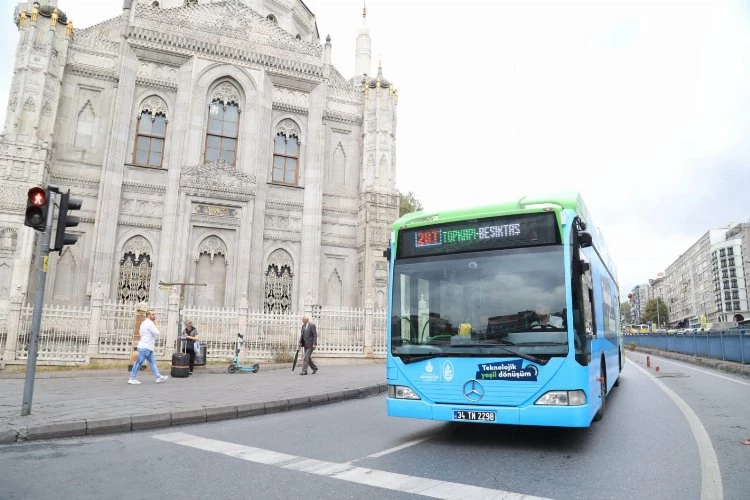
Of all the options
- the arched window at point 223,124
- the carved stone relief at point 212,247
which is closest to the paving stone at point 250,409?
the carved stone relief at point 212,247

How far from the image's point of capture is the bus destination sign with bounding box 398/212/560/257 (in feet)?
18.5

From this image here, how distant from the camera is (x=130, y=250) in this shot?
19922mm

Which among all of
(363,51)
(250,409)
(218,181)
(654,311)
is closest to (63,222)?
(250,409)

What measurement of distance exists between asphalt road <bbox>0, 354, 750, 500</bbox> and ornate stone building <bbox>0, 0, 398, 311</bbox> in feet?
47.4

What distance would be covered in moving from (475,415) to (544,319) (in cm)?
129

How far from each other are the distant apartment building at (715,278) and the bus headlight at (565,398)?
8786 centimetres

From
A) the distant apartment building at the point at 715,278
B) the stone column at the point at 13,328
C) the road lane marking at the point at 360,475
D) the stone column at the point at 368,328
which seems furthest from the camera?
the distant apartment building at the point at 715,278

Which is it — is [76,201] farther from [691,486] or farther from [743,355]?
[743,355]

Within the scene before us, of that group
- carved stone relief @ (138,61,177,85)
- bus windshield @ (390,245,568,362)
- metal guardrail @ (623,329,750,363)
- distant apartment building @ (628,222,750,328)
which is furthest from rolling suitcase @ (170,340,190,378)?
distant apartment building @ (628,222,750,328)

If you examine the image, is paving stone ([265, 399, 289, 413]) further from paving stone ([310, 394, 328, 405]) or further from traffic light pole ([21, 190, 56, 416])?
traffic light pole ([21, 190, 56, 416])

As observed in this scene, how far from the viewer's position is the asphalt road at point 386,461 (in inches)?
159

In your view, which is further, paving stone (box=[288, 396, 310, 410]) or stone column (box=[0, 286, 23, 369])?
stone column (box=[0, 286, 23, 369])

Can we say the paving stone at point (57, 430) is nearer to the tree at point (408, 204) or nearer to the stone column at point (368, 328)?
the stone column at point (368, 328)

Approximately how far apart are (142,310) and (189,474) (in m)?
10.0
